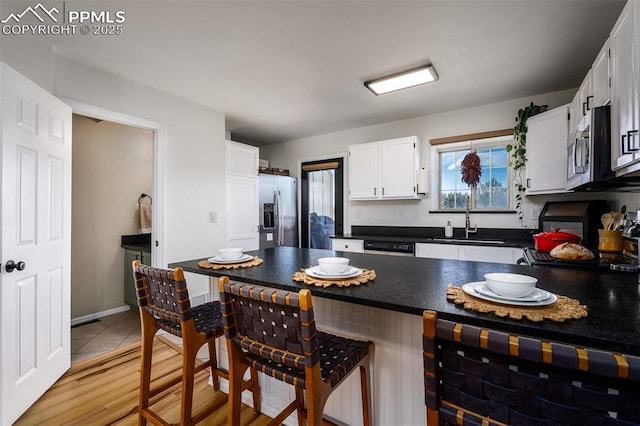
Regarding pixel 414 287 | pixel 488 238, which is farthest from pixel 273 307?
pixel 488 238

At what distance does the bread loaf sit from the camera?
5.54ft

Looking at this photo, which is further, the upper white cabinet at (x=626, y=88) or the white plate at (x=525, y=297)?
the upper white cabinet at (x=626, y=88)

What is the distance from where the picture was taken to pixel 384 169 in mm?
3697

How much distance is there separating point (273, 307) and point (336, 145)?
3734mm

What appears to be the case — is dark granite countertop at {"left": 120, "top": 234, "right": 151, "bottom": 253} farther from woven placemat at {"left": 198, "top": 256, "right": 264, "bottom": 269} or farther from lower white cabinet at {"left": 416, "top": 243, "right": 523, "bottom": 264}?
lower white cabinet at {"left": 416, "top": 243, "right": 523, "bottom": 264}

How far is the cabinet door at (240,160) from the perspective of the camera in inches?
144

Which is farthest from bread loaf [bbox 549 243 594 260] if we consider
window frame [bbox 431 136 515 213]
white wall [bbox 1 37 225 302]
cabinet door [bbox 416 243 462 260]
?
white wall [bbox 1 37 225 302]

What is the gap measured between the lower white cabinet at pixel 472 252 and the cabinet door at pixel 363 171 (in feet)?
3.31

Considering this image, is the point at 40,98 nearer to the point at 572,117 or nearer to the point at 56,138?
the point at 56,138

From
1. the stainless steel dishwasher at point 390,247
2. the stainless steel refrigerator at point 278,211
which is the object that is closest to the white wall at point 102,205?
the stainless steel refrigerator at point 278,211

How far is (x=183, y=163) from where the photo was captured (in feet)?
10.1

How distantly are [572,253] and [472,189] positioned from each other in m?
1.89

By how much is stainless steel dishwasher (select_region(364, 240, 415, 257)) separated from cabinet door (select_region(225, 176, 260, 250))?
1552 millimetres

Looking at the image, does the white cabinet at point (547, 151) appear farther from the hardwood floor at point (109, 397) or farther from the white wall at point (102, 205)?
the white wall at point (102, 205)
